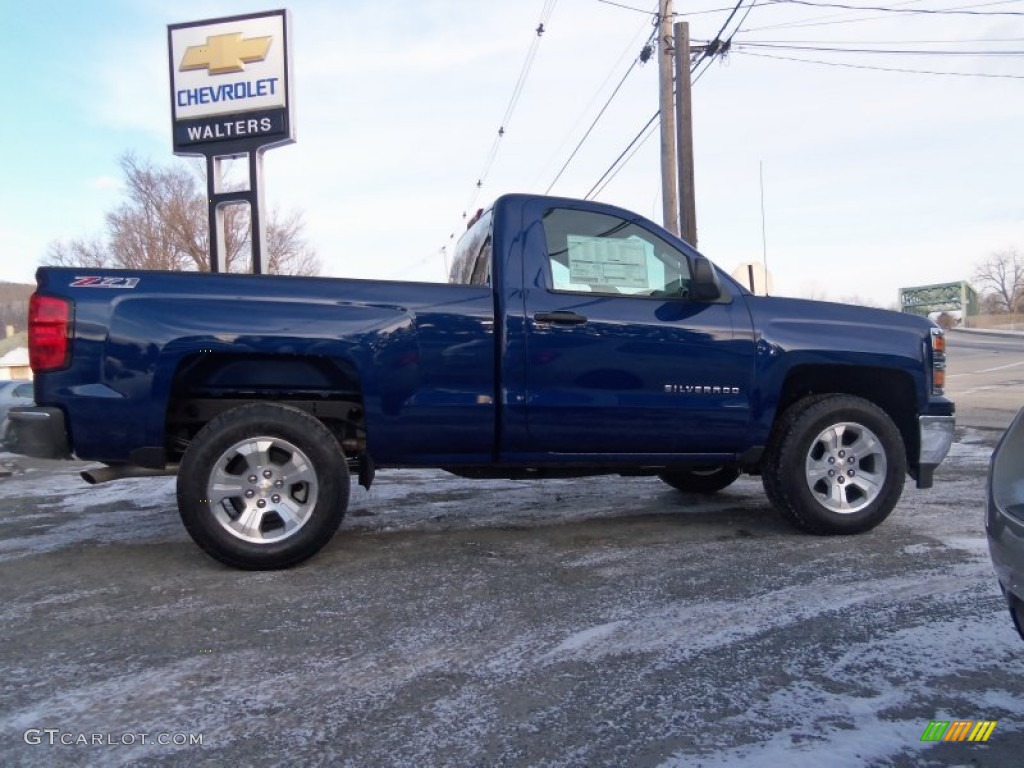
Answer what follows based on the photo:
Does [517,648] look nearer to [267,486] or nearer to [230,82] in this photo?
[267,486]

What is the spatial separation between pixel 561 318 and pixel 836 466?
1.97m

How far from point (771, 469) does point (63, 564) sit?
13.9 feet

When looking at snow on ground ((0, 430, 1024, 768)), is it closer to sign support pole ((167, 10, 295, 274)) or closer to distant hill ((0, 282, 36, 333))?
Answer: sign support pole ((167, 10, 295, 274))

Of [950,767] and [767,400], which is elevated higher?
[767,400]

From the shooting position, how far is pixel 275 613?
3.55 metres

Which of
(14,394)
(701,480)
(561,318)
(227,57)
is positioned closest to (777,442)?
(701,480)

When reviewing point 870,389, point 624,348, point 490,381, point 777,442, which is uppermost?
point 624,348

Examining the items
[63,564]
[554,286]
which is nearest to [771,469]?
[554,286]

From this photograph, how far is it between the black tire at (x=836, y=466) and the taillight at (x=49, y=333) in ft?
13.2

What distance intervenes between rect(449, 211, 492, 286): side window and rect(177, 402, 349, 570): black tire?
4.44 ft

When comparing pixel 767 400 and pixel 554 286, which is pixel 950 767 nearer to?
pixel 767 400

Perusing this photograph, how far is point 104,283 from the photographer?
3920 millimetres

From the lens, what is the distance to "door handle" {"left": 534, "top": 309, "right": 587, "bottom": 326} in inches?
171

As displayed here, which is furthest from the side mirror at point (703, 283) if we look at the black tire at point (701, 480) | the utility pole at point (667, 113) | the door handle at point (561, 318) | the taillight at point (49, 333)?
the utility pole at point (667, 113)
